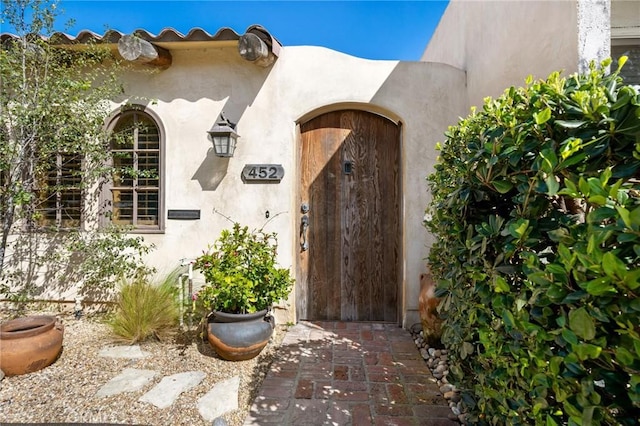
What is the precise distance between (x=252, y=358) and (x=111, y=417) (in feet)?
3.68

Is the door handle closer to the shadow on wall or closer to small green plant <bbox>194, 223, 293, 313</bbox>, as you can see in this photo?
small green plant <bbox>194, 223, 293, 313</bbox>

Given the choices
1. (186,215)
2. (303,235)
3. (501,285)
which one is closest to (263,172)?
(303,235)

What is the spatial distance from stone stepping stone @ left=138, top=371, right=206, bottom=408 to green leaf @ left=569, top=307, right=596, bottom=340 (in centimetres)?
245

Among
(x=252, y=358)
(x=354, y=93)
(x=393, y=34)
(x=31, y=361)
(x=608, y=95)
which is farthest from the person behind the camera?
(x=393, y=34)

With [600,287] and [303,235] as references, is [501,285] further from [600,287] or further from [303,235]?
A: [303,235]

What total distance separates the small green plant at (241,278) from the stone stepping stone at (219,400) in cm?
63

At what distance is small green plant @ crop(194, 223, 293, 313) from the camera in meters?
2.79

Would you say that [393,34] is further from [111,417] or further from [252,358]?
[111,417]

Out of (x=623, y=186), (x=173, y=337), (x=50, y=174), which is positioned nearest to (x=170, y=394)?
(x=173, y=337)

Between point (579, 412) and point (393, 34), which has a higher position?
point (393, 34)

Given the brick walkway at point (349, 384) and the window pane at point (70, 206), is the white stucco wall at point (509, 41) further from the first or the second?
the window pane at point (70, 206)

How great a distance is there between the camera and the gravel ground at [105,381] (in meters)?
2.06

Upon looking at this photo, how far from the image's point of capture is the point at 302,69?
3.69m

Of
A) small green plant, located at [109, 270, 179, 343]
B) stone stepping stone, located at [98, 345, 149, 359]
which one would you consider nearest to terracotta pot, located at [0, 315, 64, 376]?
stone stepping stone, located at [98, 345, 149, 359]
